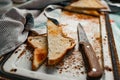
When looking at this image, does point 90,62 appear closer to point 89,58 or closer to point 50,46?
point 89,58

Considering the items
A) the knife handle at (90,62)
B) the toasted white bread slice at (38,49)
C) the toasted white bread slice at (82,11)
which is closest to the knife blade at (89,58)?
the knife handle at (90,62)

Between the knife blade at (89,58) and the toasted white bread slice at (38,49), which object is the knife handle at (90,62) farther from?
the toasted white bread slice at (38,49)

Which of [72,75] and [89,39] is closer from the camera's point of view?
[72,75]

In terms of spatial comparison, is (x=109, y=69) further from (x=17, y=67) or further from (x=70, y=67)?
(x=17, y=67)

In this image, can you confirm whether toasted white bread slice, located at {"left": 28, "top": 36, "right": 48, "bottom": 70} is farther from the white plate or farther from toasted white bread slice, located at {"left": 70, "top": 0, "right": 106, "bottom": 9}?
toasted white bread slice, located at {"left": 70, "top": 0, "right": 106, "bottom": 9}

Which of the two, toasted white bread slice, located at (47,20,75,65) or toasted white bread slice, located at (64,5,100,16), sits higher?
toasted white bread slice, located at (47,20,75,65)

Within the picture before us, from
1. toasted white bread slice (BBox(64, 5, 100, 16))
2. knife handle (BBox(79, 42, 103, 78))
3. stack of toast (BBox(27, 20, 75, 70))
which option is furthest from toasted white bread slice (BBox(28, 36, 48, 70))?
toasted white bread slice (BBox(64, 5, 100, 16))

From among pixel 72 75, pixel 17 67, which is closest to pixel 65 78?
pixel 72 75

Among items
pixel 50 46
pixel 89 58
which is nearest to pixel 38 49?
pixel 50 46
